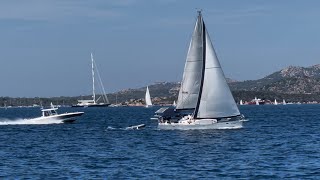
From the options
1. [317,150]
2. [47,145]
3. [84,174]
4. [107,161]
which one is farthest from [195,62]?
[84,174]

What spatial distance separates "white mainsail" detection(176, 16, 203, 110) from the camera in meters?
80.2

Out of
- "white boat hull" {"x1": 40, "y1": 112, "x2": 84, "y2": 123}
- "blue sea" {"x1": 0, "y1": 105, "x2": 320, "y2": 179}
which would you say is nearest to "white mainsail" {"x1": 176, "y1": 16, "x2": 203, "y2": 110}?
"blue sea" {"x1": 0, "y1": 105, "x2": 320, "y2": 179}

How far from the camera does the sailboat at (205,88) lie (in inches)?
3115

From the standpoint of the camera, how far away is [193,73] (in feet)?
266

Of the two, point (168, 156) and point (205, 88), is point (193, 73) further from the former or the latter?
point (168, 156)

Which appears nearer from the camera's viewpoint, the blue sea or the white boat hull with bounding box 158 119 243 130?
the blue sea

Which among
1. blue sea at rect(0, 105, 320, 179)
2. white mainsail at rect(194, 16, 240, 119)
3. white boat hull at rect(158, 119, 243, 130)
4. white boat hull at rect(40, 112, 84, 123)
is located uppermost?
white mainsail at rect(194, 16, 240, 119)

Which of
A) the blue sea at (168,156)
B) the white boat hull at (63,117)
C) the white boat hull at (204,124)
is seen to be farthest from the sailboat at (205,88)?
the white boat hull at (63,117)

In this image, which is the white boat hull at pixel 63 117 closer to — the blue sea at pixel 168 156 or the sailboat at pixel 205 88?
the blue sea at pixel 168 156

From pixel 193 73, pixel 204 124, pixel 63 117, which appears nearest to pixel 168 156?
pixel 204 124

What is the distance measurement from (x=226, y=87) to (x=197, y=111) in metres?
4.06

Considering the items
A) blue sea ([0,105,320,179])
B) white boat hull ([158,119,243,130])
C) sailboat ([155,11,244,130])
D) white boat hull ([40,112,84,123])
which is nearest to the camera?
blue sea ([0,105,320,179])

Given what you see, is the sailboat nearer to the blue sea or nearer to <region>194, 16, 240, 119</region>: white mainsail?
<region>194, 16, 240, 119</region>: white mainsail

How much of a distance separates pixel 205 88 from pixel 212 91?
823 millimetres
